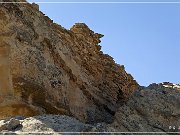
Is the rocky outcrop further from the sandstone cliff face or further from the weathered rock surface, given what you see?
the sandstone cliff face

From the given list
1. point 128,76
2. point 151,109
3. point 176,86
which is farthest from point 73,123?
point 128,76

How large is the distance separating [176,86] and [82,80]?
4524mm

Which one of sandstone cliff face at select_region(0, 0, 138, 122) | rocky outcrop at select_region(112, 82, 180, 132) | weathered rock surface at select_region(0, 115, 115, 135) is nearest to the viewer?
weathered rock surface at select_region(0, 115, 115, 135)

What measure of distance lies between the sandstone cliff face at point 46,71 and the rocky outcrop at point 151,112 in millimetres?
3446

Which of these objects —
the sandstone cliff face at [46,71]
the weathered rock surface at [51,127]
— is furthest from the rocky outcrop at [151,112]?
the sandstone cliff face at [46,71]

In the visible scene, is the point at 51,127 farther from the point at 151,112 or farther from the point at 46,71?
the point at 46,71

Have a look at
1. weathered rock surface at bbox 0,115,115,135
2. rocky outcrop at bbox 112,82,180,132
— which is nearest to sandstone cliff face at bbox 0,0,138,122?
rocky outcrop at bbox 112,82,180,132

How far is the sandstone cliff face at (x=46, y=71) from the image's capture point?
46.2 feet

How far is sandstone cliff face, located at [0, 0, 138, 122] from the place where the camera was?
14070mm

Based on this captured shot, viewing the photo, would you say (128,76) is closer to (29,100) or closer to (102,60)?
(102,60)

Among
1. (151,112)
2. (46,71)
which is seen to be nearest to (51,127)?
(151,112)

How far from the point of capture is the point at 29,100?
14.1 m

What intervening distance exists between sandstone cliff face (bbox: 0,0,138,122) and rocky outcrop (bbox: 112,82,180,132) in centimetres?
345

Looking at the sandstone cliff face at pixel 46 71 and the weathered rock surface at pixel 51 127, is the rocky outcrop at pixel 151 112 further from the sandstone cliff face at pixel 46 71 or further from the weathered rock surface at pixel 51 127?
the sandstone cliff face at pixel 46 71
